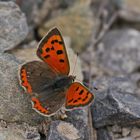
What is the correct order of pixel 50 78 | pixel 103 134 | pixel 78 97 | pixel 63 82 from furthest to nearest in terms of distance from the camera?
pixel 103 134, pixel 50 78, pixel 63 82, pixel 78 97

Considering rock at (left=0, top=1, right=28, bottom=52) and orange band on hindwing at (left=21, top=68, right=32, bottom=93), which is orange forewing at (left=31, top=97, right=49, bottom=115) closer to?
orange band on hindwing at (left=21, top=68, right=32, bottom=93)

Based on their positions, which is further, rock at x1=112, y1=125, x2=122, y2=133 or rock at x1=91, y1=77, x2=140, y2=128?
rock at x1=112, y1=125, x2=122, y2=133

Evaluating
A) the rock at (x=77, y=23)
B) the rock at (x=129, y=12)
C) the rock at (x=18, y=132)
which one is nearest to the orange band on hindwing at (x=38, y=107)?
the rock at (x=18, y=132)

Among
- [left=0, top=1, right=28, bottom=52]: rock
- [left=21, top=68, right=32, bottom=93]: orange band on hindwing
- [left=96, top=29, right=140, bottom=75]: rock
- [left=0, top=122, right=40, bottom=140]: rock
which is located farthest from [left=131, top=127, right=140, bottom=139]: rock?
[left=0, top=1, right=28, bottom=52]: rock

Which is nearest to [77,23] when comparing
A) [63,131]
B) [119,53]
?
[119,53]

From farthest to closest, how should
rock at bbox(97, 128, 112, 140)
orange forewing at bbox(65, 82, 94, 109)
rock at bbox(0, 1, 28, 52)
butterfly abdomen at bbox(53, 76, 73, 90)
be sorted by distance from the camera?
1. rock at bbox(0, 1, 28, 52)
2. rock at bbox(97, 128, 112, 140)
3. butterfly abdomen at bbox(53, 76, 73, 90)
4. orange forewing at bbox(65, 82, 94, 109)

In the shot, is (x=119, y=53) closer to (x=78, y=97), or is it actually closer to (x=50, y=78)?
(x=50, y=78)
